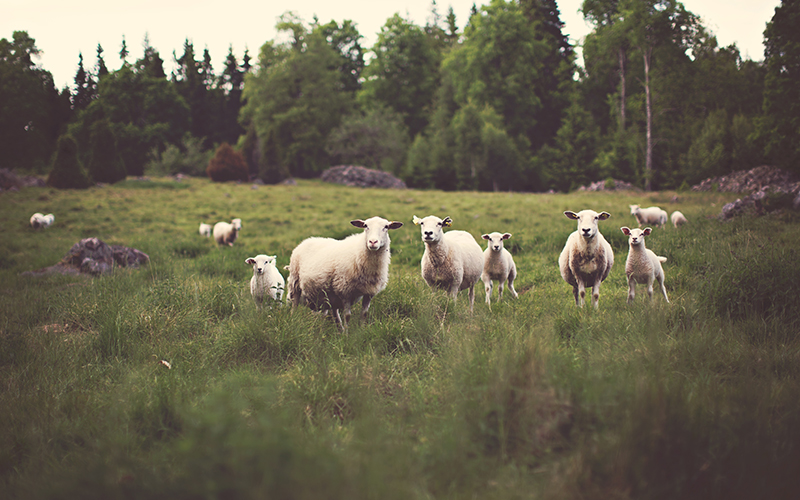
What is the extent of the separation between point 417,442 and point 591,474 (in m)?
1.07

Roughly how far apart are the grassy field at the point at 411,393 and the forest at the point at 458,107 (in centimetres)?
2276

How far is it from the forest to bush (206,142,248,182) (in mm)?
1850

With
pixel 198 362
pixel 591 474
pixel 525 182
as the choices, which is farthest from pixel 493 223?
pixel 525 182

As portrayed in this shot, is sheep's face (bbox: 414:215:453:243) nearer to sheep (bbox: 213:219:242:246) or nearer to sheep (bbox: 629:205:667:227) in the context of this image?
sheep (bbox: 213:219:242:246)

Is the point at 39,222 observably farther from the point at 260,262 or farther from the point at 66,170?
the point at 260,262

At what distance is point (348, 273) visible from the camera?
18.5 feet

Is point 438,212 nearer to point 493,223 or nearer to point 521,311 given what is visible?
point 493,223

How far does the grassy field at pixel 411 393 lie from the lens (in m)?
2.29

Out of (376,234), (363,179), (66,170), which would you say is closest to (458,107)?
(363,179)

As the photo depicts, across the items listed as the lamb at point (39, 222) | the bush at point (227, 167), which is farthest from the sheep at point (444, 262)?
the bush at point (227, 167)

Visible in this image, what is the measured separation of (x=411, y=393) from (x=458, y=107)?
1994 inches

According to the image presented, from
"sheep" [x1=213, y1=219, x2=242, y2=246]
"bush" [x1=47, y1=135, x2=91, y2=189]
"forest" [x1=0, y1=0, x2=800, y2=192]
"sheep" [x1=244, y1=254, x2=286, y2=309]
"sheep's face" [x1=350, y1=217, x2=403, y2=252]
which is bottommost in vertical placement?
"sheep" [x1=244, y1=254, x2=286, y2=309]

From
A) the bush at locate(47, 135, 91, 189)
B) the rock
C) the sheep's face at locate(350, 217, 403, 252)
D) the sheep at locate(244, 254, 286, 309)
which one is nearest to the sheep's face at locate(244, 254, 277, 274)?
the sheep at locate(244, 254, 286, 309)

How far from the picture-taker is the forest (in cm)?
2984
